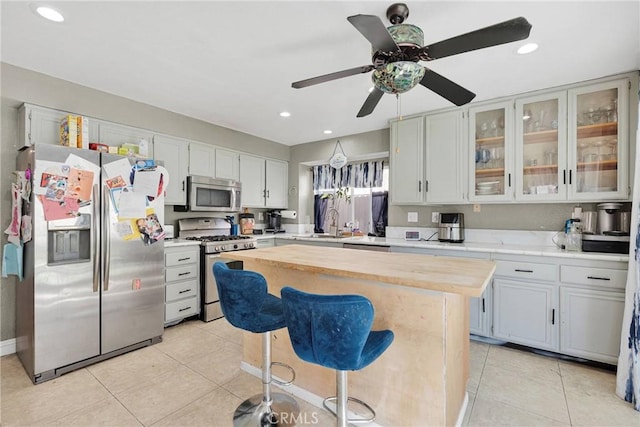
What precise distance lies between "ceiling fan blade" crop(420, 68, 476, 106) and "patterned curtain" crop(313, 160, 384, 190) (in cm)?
271

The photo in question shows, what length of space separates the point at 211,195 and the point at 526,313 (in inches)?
149

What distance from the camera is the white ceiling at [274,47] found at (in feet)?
5.96

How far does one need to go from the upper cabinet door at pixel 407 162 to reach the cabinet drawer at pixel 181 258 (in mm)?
2541

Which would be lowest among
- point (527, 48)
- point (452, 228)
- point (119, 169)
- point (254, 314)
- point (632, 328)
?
point (632, 328)

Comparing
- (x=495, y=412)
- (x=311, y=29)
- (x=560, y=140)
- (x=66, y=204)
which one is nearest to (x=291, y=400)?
(x=495, y=412)

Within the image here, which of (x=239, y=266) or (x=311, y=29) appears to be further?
(x=239, y=266)

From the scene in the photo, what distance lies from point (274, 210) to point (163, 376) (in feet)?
11.1

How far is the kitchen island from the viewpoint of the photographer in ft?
4.84

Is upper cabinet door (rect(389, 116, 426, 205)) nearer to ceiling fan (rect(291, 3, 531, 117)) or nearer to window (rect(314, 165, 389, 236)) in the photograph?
window (rect(314, 165, 389, 236))

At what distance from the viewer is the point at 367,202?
193 inches

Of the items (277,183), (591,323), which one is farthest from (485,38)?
(277,183)

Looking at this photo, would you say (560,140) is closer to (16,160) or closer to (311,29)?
(311,29)

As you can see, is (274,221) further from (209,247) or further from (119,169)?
(119,169)

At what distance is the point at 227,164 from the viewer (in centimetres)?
→ 429
